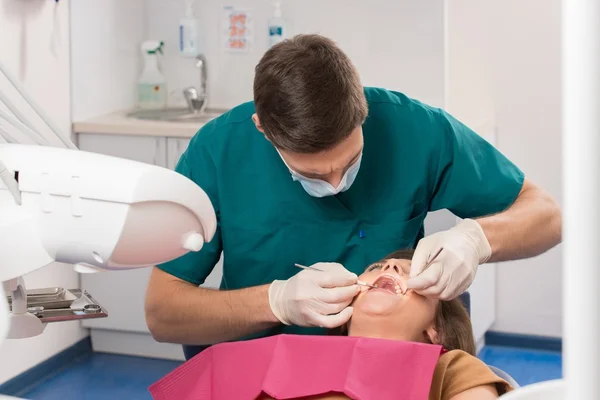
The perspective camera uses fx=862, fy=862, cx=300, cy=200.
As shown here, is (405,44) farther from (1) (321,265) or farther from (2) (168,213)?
(2) (168,213)

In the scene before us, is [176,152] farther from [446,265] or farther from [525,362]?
[446,265]

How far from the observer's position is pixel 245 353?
5.42ft

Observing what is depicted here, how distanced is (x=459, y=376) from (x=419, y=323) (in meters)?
0.20

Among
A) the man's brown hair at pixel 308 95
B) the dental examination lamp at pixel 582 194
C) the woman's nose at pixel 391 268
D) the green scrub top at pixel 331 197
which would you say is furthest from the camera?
the green scrub top at pixel 331 197

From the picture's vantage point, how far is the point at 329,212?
1.89 meters

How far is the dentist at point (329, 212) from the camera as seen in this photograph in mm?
1771

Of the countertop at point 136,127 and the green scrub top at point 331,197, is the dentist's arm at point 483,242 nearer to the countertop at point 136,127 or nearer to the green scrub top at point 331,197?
the green scrub top at point 331,197

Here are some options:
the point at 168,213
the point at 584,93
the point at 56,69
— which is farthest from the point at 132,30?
the point at 584,93

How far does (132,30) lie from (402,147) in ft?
7.12

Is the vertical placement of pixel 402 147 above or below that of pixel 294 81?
below

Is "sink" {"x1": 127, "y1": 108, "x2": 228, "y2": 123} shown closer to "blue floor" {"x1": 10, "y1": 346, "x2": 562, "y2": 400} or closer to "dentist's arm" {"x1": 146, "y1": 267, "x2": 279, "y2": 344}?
"blue floor" {"x1": 10, "y1": 346, "x2": 562, "y2": 400}

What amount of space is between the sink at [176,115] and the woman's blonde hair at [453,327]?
1.86 meters

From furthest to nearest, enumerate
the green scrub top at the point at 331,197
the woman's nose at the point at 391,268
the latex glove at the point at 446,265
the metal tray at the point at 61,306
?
the green scrub top at the point at 331,197 → the woman's nose at the point at 391,268 → the latex glove at the point at 446,265 → the metal tray at the point at 61,306

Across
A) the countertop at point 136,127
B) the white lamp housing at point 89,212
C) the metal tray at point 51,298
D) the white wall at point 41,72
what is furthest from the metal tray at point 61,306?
the countertop at point 136,127
